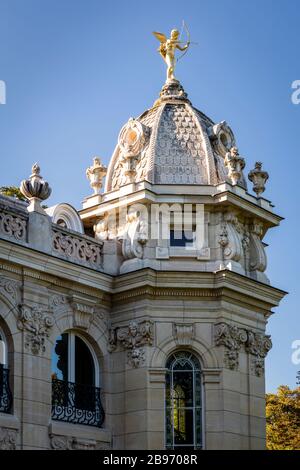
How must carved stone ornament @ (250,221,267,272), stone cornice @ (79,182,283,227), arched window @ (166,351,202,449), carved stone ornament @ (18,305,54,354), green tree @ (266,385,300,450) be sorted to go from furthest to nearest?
green tree @ (266,385,300,450)
carved stone ornament @ (250,221,267,272)
stone cornice @ (79,182,283,227)
arched window @ (166,351,202,449)
carved stone ornament @ (18,305,54,354)

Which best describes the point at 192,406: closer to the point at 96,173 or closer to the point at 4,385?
the point at 4,385

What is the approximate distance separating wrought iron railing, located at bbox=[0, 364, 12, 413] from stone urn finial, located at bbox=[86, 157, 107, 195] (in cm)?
757

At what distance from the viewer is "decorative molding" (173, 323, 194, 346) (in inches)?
1111

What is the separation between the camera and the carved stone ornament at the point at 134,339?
91.5ft

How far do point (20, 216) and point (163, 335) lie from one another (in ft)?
15.9

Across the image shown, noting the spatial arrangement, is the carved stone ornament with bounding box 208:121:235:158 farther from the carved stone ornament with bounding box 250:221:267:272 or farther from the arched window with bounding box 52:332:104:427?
the arched window with bounding box 52:332:104:427

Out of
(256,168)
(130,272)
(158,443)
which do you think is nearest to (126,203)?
(130,272)

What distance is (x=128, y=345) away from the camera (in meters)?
28.2

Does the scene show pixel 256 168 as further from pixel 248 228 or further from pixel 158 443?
pixel 158 443

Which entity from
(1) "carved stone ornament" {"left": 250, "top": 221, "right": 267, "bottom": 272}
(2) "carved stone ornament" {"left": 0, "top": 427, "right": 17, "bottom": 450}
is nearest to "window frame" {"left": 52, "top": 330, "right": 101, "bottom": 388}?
(2) "carved stone ornament" {"left": 0, "top": 427, "right": 17, "bottom": 450}

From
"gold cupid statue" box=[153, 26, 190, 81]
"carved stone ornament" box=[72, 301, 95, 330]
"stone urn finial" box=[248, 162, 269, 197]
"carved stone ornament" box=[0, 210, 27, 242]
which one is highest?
"gold cupid statue" box=[153, 26, 190, 81]

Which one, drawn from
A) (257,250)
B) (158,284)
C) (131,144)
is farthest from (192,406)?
(131,144)

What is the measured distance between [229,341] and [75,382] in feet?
13.2

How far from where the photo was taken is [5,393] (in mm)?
25438
